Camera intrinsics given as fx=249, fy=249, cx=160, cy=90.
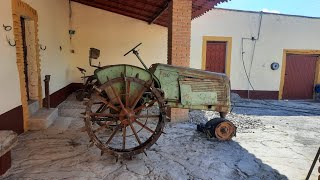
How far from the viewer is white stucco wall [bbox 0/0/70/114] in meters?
3.90

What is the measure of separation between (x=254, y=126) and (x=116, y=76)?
3.70 meters

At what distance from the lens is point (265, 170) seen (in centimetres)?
347

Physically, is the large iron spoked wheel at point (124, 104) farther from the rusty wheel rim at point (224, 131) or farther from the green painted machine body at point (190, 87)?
the rusty wheel rim at point (224, 131)

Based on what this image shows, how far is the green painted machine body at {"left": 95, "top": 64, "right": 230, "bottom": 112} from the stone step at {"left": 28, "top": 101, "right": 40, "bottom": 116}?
105 inches

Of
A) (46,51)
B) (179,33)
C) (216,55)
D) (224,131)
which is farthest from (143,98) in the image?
(216,55)

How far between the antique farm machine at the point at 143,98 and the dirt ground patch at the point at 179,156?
10.6 inches

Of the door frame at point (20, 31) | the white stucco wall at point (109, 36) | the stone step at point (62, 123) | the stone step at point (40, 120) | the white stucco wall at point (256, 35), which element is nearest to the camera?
the door frame at point (20, 31)

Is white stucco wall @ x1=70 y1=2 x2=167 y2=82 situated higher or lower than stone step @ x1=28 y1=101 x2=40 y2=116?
higher

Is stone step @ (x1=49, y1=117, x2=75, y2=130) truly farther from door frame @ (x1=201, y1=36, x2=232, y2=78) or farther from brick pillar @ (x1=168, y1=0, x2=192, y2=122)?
door frame @ (x1=201, y1=36, x2=232, y2=78)

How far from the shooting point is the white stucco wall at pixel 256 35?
9438 millimetres

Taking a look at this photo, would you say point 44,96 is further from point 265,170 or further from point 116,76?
point 265,170

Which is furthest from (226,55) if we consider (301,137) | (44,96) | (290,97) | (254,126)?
(44,96)

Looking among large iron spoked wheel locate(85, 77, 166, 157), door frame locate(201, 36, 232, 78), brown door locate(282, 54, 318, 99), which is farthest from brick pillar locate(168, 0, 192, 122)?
brown door locate(282, 54, 318, 99)

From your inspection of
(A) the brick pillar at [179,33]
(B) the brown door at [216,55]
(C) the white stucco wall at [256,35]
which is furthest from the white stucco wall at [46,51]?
(B) the brown door at [216,55]
